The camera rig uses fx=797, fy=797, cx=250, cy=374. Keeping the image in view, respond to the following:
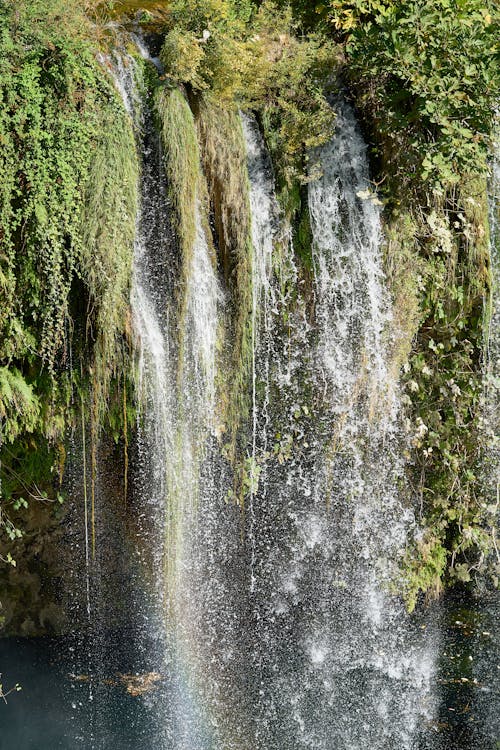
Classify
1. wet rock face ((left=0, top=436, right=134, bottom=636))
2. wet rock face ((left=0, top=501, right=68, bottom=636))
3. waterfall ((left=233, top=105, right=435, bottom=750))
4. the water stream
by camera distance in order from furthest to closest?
wet rock face ((left=0, top=501, right=68, bottom=636)) < wet rock face ((left=0, top=436, right=134, bottom=636)) < waterfall ((left=233, top=105, right=435, bottom=750)) < the water stream

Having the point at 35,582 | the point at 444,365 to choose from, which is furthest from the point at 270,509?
the point at 35,582

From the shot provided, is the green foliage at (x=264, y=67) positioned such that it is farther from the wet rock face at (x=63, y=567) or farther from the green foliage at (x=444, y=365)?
the wet rock face at (x=63, y=567)

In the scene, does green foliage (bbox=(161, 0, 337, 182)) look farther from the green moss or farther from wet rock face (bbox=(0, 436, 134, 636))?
wet rock face (bbox=(0, 436, 134, 636))

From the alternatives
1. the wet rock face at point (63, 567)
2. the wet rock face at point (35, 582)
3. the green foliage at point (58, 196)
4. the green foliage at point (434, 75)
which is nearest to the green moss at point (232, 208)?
the green foliage at point (58, 196)

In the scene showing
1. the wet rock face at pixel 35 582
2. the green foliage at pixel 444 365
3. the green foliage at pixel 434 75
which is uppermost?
the green foliage at pixel 434 75

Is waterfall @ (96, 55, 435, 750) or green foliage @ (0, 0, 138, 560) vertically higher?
green foliage @ (0, 0, 138, 560)

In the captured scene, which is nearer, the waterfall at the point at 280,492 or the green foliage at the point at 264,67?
the green foliage at the point at 264,67

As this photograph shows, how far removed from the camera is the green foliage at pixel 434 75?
4543 millimetres

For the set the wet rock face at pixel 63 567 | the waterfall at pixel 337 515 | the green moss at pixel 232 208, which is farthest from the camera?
the wet rock face at pixel 63 567

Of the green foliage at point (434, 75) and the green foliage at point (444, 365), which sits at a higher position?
the green foliage at point (434, 75)

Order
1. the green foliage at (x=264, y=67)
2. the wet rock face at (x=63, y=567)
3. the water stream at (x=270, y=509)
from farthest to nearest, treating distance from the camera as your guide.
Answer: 1. the wet rock face at (x=63, y=567)
2. the water stream at (x=270, y=509)
3. the green foliage at (x=264, y=67)

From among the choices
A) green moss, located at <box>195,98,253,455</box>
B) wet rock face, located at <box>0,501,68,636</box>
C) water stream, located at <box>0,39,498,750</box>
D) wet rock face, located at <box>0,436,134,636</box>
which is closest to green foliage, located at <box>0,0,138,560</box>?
water stream, located at <box>0,39,498,750</box>

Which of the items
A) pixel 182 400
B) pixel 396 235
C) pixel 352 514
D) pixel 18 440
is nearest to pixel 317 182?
pixel 396 235

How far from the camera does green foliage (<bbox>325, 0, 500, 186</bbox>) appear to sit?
4543 millimetres
